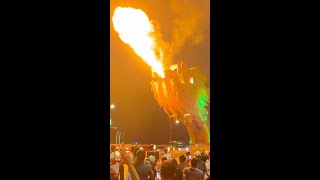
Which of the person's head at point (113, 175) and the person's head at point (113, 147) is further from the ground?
the person's head at point (113, 147)

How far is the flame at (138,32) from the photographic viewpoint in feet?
12.8

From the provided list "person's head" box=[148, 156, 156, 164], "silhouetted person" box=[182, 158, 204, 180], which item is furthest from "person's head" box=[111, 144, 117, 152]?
"silhouetted person" box=[182, 158, 204, 180]

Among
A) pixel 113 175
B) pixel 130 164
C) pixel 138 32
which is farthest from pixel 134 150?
pixel 138 32

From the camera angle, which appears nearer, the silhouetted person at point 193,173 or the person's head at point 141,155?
the silhouetted person at point 193,173

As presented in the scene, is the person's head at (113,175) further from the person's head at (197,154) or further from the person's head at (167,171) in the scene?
the person's head at (197,154)

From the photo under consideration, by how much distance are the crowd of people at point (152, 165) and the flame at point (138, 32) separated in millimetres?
852

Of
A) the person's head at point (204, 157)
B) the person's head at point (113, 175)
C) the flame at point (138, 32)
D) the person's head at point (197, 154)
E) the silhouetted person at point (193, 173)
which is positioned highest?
the flame at point (138, 32)

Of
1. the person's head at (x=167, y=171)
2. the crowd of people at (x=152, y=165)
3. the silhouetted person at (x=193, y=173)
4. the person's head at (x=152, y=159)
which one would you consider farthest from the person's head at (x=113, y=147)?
the silhouetted person at (x=193, y=173)

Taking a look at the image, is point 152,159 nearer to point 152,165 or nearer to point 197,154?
point 152,165
